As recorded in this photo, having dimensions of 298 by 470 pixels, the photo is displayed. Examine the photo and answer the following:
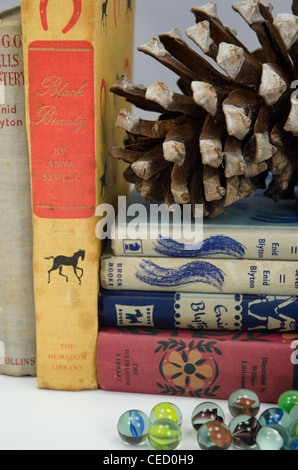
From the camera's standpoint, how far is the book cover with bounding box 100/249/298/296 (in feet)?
1.89

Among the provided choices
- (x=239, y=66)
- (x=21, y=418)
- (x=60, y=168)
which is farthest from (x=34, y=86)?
(x=21, y=418)

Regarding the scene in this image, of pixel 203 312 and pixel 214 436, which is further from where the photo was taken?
pixel 203 312

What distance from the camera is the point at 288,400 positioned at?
0.54 meters

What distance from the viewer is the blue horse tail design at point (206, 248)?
1.90 feet

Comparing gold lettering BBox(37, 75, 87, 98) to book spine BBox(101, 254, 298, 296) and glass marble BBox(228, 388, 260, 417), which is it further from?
glass marble BBox(228, 388, 260, 417)

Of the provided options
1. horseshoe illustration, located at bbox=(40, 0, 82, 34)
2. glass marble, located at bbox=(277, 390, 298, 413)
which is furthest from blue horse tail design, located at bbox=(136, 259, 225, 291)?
horseshoe illustration, located at bbox=(40, 0, 82, 34)

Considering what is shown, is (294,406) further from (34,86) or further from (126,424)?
(34,86)

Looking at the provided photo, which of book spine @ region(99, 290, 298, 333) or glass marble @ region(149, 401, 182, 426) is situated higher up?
book spine @ region(99, 290, 298, 333)

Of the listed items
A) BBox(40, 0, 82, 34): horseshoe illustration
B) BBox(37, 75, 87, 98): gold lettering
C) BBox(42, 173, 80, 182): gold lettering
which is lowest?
BBox(42, 173, 80, 182): gold lettering

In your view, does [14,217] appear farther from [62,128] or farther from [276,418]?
[276,418]

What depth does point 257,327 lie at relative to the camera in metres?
0.59

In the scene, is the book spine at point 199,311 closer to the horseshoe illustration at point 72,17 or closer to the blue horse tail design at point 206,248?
the blue horse tail design at point 206,248

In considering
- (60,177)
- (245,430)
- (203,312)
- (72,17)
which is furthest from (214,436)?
(72,17)

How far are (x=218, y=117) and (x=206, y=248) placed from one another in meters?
0.12
